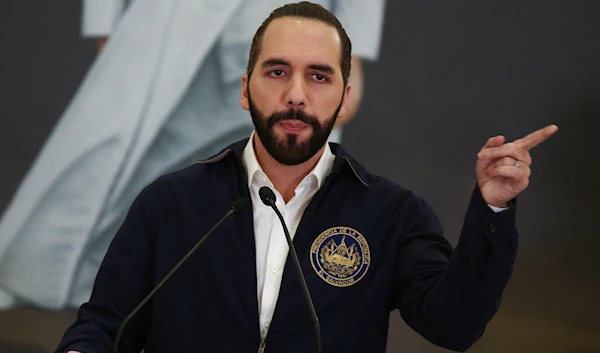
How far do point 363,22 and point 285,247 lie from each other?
4.56 ft

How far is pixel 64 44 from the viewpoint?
112 inches

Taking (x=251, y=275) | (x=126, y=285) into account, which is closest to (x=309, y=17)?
(x=251, y=275)

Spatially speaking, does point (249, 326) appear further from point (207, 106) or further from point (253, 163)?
point (207, 106)

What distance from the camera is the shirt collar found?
5.38ft

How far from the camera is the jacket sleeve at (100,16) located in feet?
9.18

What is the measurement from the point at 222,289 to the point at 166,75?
1.47 meters

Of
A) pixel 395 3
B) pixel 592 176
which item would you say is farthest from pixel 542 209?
pixel 395 3

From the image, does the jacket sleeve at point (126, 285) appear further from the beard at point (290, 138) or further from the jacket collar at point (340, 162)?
the beard at point (290, 138)

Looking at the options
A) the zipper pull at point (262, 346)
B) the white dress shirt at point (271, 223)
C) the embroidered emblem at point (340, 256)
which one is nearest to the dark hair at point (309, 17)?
the white dress shirt at point (271, 223)

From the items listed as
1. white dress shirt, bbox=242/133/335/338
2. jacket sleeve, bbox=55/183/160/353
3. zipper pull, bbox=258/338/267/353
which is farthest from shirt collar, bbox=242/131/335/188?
zipper pull, bbox=258/338/267/353

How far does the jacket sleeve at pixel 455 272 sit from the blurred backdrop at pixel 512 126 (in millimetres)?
1067

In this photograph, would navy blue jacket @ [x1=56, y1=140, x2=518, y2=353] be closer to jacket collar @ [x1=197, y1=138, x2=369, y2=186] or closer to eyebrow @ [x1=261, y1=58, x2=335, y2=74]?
jacket collar @ [x1=197, y1=138, x2=369, y2=186]

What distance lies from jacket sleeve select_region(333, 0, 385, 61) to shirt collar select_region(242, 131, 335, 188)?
108 cm

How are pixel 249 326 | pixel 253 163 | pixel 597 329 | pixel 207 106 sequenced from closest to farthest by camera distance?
pixel 249 326, pixel 253 163, pixel 597 329, pixel 207 106
